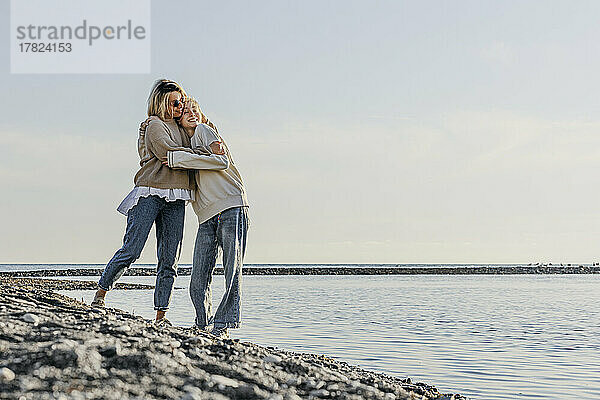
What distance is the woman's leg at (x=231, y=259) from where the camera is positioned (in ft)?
21.0

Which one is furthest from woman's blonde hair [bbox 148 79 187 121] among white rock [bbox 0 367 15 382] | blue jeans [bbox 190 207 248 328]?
white rock [bbox 0 367 15 382]

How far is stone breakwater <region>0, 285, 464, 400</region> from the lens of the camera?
3.46m

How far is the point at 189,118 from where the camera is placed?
6.72m

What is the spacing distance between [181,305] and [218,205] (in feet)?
30.6

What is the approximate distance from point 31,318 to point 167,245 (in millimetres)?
2014

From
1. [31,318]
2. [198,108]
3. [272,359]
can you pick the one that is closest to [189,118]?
[198,108]

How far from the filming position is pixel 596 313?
48.4 feet

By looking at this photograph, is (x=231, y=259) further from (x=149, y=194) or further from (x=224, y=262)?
(x=149, y=194)

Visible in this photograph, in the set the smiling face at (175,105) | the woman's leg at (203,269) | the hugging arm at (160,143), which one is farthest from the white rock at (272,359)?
the smiling face at (175,105)

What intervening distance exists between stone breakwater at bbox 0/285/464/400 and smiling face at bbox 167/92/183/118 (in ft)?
7.37

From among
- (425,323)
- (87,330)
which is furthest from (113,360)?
(425,323)

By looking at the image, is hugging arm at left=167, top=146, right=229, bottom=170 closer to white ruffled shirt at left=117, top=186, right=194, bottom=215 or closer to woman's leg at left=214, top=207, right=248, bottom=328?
white ruffled shirt at left=117, top=186, right=194, bottom=215

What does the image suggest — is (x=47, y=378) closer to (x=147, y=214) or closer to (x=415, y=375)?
(x=147, y=214)

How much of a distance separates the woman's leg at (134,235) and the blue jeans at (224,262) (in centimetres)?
49
